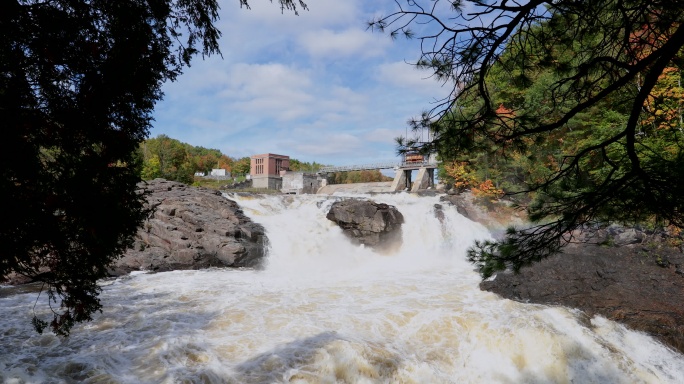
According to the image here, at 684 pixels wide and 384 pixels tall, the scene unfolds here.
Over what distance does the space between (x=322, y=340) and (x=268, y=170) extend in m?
46.6

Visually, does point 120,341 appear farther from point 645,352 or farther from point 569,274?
point 569,274

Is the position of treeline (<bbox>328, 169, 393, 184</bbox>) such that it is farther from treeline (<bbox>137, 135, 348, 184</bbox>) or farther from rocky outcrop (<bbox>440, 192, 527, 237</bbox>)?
rocky outcrop (<bbox>440, 192, 527, 237</bbox>)

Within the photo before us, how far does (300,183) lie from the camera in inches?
1726

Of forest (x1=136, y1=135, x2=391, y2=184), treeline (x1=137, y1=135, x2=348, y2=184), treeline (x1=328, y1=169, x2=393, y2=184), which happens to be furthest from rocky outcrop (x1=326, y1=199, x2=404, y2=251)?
treeline (x1=328, y1=169, x2=393, y2=184)

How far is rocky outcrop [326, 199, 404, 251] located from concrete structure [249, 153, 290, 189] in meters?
30.6

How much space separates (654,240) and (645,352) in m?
8.60

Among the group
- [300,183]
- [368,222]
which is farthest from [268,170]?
[368,222]

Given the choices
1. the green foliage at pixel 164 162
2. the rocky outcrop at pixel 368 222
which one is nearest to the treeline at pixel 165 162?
the green foliage at pixel 164 162

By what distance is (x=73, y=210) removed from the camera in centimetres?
330

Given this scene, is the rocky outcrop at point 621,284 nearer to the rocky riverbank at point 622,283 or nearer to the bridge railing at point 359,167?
the rocky riverbank at point 622,283

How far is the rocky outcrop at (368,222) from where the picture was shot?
1745 centimetres

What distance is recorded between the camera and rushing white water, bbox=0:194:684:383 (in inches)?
215

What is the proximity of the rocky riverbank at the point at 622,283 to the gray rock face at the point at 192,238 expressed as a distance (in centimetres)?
884

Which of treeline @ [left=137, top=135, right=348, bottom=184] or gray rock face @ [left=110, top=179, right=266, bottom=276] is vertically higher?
treeline @ [left=137, top=135, right=348, bottom=184]
